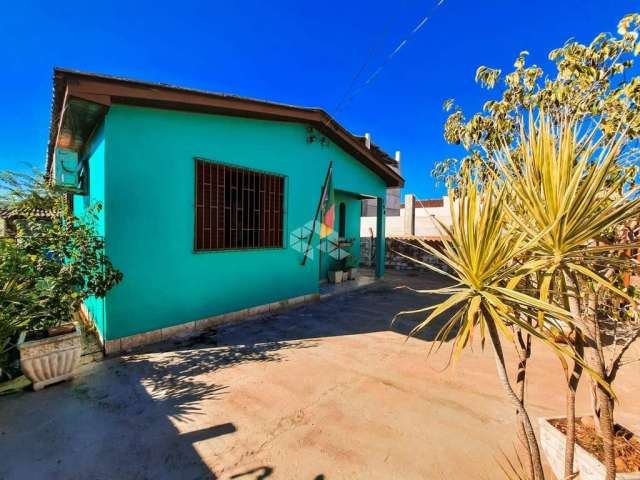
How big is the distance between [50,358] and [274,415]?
9.14 ft

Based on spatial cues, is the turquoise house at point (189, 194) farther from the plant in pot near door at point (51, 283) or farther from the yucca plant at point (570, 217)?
the yucca plant at point (570, 217)

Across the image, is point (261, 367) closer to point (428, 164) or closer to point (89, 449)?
point (89, 449)

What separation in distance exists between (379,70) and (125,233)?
5654 millimetres

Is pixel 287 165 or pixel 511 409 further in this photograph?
pixel 287 165

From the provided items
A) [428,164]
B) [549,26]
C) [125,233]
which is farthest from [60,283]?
[549,26]

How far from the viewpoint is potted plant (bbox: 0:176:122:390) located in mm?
3405

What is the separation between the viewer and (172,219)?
513cm

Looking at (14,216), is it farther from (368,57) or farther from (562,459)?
(562,459)

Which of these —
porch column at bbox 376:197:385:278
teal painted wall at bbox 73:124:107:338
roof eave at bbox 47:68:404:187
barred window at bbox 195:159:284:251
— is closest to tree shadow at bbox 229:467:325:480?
teal painted wall at bbox 73:124:107:338

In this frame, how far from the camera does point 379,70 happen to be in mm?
5996

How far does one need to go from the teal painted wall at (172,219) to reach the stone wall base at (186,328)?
95mm

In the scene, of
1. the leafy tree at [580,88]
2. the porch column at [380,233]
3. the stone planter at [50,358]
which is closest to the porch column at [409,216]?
the porch column at [380,233]

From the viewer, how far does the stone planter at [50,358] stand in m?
3.32

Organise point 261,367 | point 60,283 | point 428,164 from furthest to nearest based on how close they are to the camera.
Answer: point 428,164
point 261,367
point 60,283
